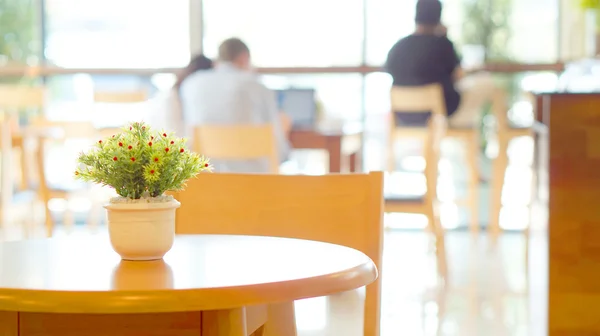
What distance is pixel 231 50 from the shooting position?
14.5 feet

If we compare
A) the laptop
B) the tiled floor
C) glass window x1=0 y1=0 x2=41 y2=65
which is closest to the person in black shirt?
the laptop

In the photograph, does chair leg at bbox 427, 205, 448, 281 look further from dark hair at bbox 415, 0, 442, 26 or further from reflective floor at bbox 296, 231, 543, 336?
dark hair at bbox 415, 0, 442, 26

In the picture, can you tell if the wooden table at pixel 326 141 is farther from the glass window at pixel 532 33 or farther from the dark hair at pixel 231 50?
the glass window at pixel 532 33

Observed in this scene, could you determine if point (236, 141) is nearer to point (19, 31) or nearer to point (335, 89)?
point (335, 89)

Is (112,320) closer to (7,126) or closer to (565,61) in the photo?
(7,126)

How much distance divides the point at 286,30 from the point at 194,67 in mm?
1647

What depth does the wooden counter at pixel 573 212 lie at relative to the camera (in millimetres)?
2539

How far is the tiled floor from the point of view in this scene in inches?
134

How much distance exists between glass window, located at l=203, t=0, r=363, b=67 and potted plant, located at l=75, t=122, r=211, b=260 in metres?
4.93

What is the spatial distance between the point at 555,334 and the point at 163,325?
1.72 meters

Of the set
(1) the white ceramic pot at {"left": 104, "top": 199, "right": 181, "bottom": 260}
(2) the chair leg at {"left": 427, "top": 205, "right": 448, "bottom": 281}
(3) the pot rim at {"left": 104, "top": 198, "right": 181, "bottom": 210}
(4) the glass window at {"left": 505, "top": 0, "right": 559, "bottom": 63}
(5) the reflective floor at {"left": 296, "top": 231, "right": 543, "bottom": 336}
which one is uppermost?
(4) the glass window at {"left": 505, "top": 0, "right": 559, "bottom": 63}

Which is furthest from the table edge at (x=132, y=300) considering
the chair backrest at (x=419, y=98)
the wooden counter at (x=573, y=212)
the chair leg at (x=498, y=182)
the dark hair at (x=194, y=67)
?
the chair leg at (x=498, y=182)

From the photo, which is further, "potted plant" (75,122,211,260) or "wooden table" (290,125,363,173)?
"wooden table" (290,125,363,173)

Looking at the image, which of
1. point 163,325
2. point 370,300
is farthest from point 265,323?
point 163,325
